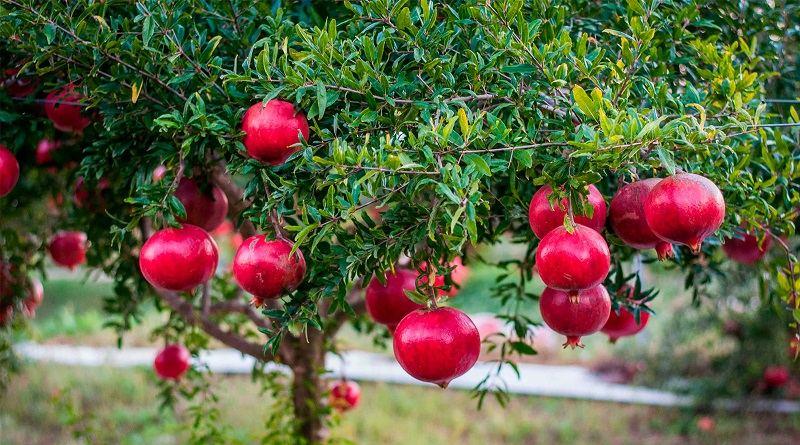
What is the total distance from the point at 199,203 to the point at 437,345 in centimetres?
65

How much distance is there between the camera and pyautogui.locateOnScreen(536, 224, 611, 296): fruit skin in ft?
4.08

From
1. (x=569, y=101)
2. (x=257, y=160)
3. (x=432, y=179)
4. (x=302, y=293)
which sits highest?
(x=569, y=101)

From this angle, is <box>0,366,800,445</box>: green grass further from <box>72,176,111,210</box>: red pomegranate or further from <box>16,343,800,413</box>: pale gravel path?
<box>72,176,111,210</box>: red pomegranate

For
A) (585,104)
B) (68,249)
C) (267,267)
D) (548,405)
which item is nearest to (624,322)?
(585,104)

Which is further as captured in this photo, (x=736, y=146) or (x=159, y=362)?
(x=159, y=362)

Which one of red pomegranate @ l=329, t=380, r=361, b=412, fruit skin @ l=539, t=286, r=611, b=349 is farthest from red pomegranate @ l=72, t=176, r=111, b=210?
fruit skin @ l=539, t=286, r=611, b=349

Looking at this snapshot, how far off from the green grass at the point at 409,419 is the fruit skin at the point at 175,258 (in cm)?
306

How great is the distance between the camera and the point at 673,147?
1230 millimetres

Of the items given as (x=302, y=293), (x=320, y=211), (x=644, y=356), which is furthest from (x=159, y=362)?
(x=644, y=356)

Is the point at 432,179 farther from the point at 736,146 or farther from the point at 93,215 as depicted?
the point at 93,215

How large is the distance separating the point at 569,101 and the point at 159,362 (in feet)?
6.09

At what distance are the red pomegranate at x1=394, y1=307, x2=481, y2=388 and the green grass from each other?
3.15 m

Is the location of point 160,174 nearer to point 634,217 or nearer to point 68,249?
point 68,249

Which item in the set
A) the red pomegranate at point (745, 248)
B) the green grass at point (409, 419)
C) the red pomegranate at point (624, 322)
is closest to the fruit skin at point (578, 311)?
the red pomegranate at point (624, 322)
